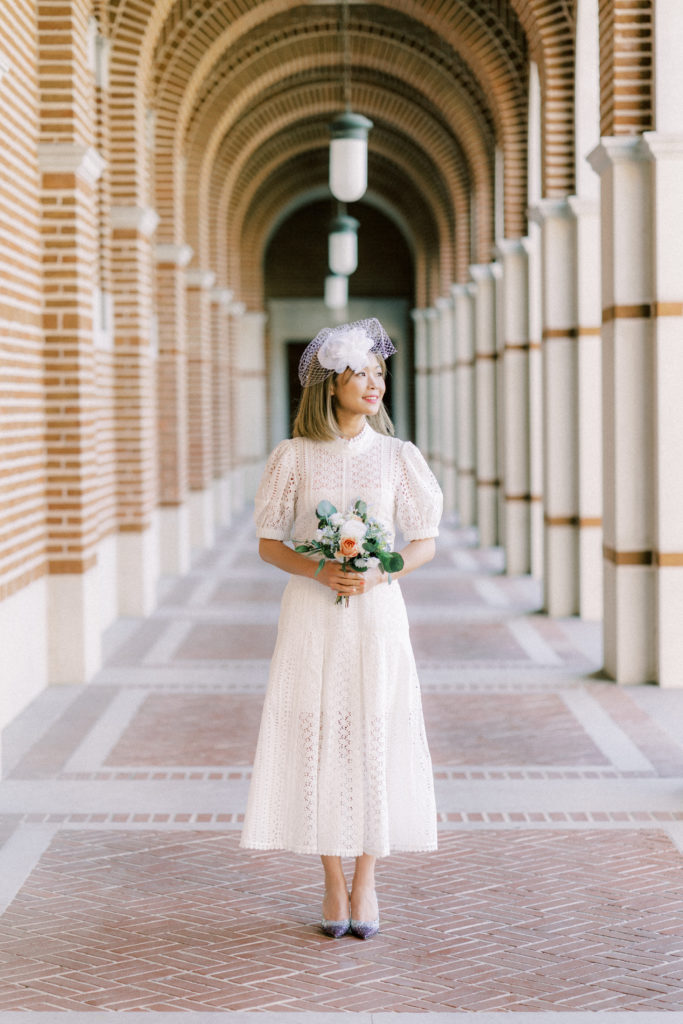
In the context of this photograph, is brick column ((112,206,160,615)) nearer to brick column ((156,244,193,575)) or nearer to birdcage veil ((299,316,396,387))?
brick column ((156,244,193,575))

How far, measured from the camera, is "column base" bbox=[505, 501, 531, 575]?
49.4 ft

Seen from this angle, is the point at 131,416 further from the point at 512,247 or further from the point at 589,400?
the point at 512,247

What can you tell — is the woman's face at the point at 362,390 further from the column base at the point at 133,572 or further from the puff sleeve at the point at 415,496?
the column base at the point at 133,572

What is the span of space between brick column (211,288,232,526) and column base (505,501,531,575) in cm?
752

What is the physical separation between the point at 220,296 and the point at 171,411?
6824 millimetres

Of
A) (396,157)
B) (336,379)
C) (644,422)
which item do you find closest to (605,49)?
(644,422)

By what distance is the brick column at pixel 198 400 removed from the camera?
711 inches

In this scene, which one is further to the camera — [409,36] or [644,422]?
[409,36]

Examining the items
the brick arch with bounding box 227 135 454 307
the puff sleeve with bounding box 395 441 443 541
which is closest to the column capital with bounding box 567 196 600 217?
the puff sleeve with bounding box 395 441 443 541

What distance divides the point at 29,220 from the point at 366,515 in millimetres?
5028

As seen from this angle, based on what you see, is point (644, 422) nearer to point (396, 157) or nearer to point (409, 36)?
Result: point (409, 36)

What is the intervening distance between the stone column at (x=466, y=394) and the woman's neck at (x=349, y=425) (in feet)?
54.0

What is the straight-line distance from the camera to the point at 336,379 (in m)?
4.69

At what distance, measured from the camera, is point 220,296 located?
864 inches
